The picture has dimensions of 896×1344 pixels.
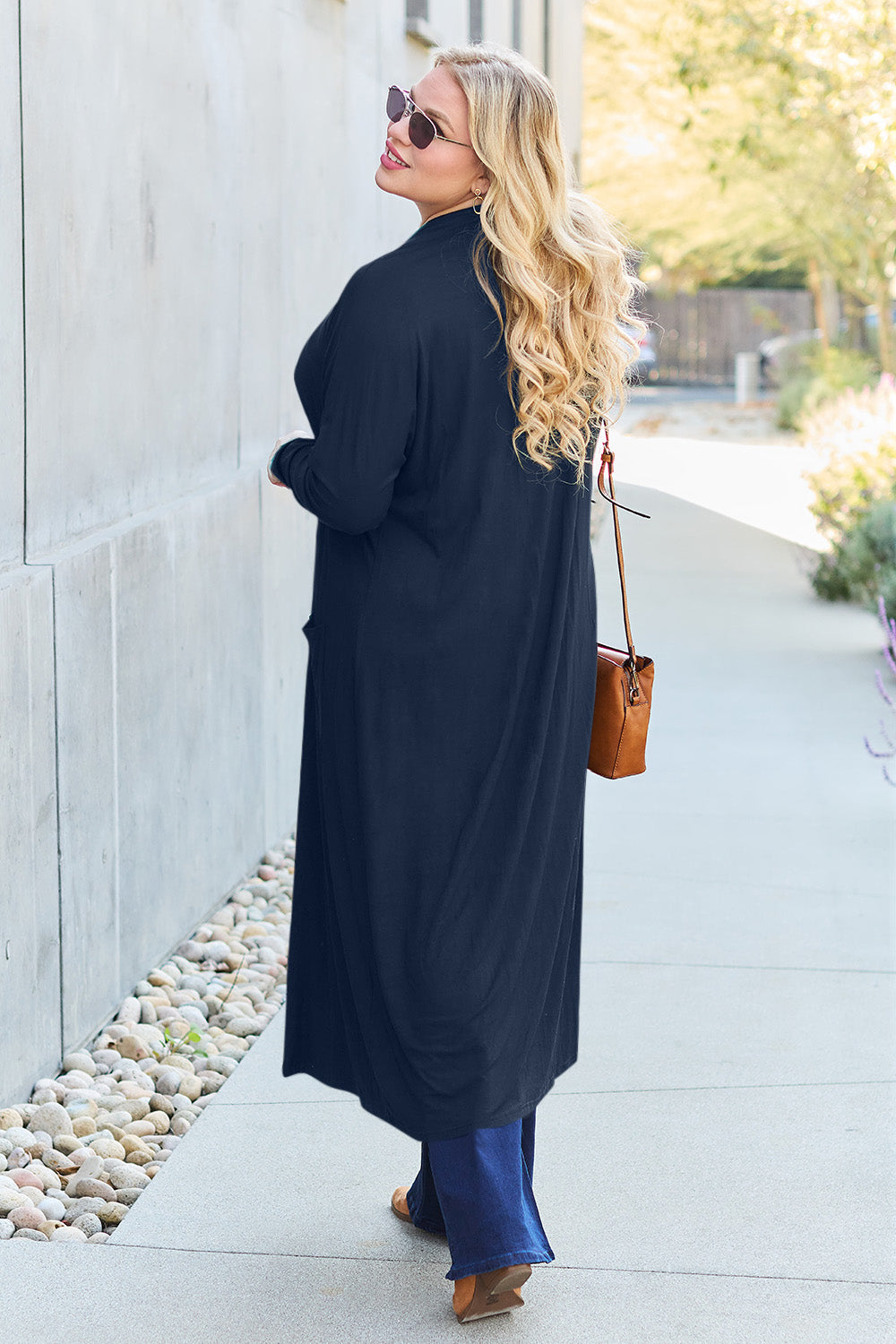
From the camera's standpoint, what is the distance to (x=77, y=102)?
145 inches

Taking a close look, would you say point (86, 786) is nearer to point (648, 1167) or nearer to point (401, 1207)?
point (401, 1207)

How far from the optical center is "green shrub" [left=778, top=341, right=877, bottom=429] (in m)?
22.4

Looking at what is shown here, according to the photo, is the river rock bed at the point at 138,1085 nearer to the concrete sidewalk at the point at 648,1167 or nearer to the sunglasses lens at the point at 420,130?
the concrete sidewalk at the point at 648,1167

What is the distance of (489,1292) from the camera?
2.69 metres

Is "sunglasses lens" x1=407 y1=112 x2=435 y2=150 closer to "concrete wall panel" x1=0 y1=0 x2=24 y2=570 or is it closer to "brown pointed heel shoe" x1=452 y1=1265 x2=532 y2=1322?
"concrete wall panel" x1=0 y1=0 x2=24 y2=570

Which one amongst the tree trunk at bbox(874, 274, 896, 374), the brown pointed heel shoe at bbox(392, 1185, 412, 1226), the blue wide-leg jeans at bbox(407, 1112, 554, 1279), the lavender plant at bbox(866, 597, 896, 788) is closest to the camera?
the blue wide-leg jeans at bbox(407, 1112, 554, 1279)

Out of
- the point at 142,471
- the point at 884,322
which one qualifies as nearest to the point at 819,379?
the point at 884,322

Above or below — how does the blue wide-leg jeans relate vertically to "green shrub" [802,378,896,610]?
below

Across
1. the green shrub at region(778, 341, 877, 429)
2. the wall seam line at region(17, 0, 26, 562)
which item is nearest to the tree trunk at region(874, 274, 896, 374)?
the green shrub at region(778, 341, 877, 429)

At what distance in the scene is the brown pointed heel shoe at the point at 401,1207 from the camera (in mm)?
3082

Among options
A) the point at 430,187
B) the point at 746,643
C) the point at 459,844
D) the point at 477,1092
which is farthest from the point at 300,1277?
the point at 746,643

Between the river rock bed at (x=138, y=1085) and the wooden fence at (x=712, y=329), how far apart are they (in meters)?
37.9

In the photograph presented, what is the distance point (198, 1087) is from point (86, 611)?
3.66ft

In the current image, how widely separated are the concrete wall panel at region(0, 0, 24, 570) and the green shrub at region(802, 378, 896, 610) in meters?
6.31
